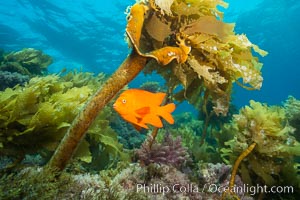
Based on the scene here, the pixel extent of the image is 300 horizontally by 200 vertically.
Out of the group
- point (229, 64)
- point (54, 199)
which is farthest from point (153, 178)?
point (229, 64)

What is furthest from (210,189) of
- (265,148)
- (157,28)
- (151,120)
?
(157,28)

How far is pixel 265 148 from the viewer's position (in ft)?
12.1

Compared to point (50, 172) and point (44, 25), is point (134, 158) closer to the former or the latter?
point (50, 172)

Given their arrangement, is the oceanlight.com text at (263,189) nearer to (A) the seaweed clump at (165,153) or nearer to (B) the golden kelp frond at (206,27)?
(A) the seaweed clump at (165,153)

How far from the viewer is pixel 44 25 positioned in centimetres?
3000

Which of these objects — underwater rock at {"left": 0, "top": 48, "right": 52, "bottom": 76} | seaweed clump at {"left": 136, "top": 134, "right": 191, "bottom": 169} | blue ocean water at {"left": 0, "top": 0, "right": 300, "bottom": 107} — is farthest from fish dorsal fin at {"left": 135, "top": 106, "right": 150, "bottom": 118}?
blue ocean water at {"left": 0, "top": 0, "right": 300, "bottom": 107}

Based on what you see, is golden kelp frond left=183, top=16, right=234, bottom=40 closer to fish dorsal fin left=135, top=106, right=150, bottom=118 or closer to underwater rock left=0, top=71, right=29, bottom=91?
fish dorsal fin left=135, top=106, right=150, bottom=118

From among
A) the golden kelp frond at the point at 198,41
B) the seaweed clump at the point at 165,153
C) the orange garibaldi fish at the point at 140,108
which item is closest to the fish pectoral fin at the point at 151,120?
the orange garibaldi fish at the point at 140,108

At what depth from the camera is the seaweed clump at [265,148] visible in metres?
3.74

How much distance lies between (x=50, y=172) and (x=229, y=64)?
2089 mm

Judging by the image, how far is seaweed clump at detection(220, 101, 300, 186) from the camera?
3.74 meters

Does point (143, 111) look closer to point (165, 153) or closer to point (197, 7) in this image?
point (197, 7)

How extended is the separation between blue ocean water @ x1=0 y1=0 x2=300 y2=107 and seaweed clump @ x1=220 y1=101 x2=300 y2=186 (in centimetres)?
2115

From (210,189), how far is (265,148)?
106 centimetres
